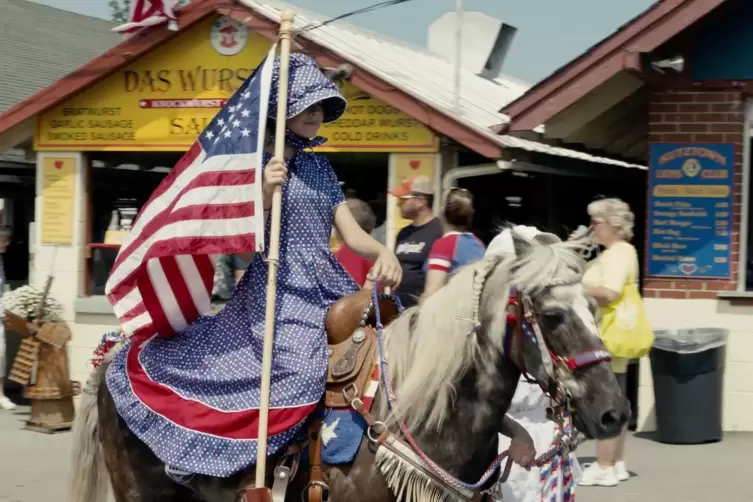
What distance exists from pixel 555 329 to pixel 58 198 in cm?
932

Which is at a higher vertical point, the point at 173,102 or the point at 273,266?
the point at 173,102

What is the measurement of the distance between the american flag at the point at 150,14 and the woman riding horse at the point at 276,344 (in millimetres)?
6977

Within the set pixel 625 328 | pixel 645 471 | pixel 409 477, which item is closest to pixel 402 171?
pixel 625 328

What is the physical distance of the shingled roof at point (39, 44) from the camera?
18.2 metres

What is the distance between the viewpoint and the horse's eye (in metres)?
3.75

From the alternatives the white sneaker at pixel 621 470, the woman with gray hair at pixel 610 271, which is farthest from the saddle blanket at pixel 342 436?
the white sneaker at pixel 621 470

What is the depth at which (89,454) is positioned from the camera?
496 centimetres

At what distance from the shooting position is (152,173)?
529 inches

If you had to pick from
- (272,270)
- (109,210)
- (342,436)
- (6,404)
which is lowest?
(6,404)

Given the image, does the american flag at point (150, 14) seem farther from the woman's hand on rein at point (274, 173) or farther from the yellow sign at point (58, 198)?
the woman's hand on rein at point (274, 173)

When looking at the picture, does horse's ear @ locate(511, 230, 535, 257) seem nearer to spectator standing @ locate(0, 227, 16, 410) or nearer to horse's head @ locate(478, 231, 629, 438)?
horse's head @ locate(478, 231, 629, 438)

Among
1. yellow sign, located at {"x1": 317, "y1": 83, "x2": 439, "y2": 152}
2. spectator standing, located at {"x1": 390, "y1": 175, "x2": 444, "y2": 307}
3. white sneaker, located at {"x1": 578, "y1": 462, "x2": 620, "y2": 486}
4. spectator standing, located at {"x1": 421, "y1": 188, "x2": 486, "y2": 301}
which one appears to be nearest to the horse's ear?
spectator standing, located at {"x1": 421, "y1": 188, "x2": 486, "y2": 301}

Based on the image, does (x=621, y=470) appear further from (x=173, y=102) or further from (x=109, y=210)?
(x=109, y=210)

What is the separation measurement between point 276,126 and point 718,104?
635 cm
